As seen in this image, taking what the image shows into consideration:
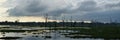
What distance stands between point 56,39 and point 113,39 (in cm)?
1183

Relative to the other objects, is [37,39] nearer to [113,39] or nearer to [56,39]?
[56,39]

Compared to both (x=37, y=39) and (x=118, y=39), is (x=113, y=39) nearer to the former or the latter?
(x=118, y=39)

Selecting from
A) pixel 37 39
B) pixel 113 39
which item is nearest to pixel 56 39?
pixel 37 39

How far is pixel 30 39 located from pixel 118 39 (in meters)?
18.2

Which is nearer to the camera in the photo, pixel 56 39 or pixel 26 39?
pixel 26 39

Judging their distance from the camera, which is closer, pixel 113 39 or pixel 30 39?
pixel 30 39

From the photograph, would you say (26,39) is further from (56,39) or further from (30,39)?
(56,39)

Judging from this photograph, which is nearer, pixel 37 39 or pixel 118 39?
pixel 37 39

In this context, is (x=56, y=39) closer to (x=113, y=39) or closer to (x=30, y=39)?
(x=30, y=39)

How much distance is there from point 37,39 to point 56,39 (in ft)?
21.1

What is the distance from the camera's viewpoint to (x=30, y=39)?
6462 centimetres

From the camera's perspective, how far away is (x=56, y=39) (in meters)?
69.9

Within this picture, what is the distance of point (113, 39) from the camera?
69375mm

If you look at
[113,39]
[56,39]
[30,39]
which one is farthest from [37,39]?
[113,39]
